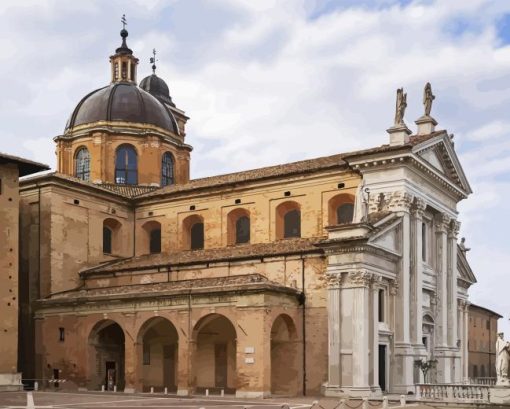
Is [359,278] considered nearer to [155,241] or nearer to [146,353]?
[146,353]

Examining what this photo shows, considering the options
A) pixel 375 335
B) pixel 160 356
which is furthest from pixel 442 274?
pixel 160 356

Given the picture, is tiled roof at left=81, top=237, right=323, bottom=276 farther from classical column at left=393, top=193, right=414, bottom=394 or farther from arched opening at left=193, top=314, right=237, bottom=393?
classical column at left=393, top=193, right=414, bottom=394

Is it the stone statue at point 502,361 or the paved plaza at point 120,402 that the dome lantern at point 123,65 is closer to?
the paved plaza at point 120,402

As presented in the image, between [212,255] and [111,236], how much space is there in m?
8.42

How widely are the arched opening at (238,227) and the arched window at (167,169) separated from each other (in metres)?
9.14

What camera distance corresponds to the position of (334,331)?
104 ft

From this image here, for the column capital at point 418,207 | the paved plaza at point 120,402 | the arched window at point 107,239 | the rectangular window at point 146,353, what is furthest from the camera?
the arched window at point 107,239

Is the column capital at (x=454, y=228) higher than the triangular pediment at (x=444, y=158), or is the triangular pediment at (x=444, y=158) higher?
the triangular pediment at (x=444, y=158)

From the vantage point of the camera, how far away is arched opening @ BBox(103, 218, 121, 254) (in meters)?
42.5

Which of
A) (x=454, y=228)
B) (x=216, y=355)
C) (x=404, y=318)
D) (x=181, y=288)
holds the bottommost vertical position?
(x=216, y=355)

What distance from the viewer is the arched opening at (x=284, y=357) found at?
3275cm

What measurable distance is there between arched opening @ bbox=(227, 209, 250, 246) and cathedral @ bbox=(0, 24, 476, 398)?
0.08m

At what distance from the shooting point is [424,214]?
36.8m

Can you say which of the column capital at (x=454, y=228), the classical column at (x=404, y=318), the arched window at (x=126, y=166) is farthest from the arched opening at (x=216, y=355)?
the arched window at (x=126, y=166)
